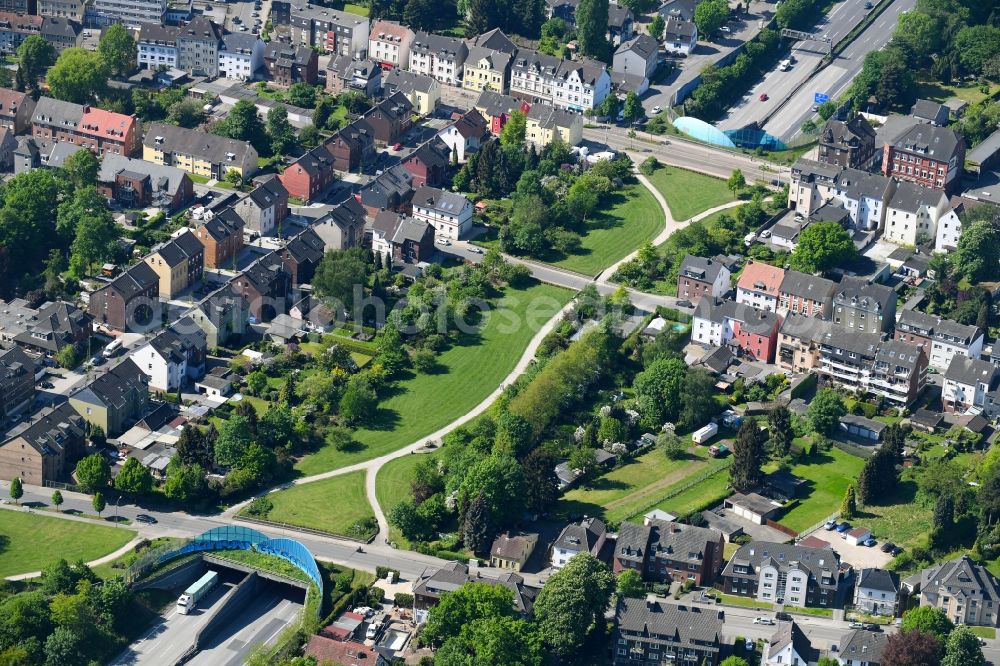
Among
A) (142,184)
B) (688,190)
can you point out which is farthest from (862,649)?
(142,184)

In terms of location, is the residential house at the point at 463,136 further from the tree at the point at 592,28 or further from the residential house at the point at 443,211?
the tree at the point at 592,28

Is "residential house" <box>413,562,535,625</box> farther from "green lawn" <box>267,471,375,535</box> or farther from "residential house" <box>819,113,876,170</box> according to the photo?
"residential house" <box>819,113,876,170</box>

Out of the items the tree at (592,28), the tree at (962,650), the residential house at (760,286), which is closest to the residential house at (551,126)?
the tree at (592,28)

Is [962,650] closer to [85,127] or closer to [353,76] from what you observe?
[85,127]

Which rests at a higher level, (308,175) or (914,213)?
(914,213)

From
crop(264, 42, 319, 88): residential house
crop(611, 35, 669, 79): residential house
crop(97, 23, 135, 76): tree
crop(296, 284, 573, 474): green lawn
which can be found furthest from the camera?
crop(611, 35, 669, 79): residential house

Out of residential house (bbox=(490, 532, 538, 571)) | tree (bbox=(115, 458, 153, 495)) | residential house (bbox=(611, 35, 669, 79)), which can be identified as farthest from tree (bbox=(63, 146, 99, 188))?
residential house (bbox=(490, 532, 538, 571))
